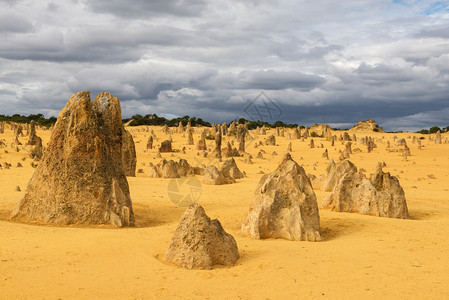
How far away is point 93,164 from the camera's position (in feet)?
35.8

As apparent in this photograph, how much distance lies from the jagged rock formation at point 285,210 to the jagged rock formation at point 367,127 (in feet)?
202

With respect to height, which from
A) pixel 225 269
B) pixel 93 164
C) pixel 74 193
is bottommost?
pixel 225 269

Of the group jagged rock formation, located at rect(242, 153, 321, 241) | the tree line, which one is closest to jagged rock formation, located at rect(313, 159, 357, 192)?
jagged rock formation, located at rect(242, 153, 321, 241)

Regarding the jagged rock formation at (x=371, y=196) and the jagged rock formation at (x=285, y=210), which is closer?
the jagged rock formation at (x=285, y=210)

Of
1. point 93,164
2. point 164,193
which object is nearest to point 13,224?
point 93,164

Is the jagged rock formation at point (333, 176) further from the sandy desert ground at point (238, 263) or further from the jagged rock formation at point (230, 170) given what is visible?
the jagged rock formation at point (230, 170)

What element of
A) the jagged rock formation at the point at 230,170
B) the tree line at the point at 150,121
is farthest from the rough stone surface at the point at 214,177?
the tree line at the point at 150,121

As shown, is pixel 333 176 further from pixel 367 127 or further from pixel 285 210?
pixel 367 127

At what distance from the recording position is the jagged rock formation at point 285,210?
30.2ft

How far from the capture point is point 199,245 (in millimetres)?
7016

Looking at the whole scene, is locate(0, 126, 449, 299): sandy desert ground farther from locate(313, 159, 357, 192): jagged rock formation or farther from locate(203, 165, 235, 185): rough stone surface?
locate(203, 165, 235, 185): rough stone surface

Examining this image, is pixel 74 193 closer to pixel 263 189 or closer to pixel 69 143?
pixel 69 143

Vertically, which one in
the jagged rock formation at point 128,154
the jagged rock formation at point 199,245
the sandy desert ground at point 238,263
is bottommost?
the sandy desert ground at point 238,263

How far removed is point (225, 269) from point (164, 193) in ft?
31.9
